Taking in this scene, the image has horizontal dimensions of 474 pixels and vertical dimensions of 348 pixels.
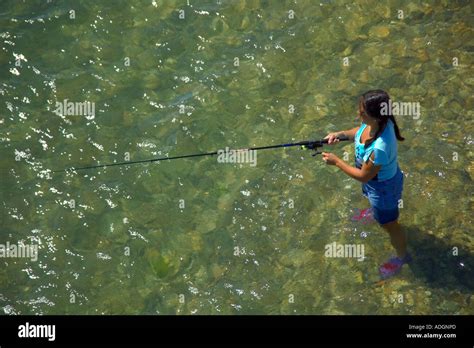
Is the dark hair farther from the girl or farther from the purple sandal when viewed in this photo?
the purple sandal

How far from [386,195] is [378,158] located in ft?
2.13

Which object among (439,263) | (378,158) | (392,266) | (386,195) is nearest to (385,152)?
(378,158)

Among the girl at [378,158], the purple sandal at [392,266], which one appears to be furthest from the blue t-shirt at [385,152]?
the purple sandal at [392,266]

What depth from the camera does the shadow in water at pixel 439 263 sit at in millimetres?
7531

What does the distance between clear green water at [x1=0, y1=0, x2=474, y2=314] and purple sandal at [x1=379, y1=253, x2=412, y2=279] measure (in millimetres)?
108

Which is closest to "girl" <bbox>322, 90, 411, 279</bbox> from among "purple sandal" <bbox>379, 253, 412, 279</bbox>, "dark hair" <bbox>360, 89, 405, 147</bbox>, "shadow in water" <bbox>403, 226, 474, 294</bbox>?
"dark hair" <bbox>360, 89, 405, 147</bbox>

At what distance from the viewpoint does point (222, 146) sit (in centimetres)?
923

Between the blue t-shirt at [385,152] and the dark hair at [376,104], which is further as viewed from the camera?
the blue t-shirt at [385,152]

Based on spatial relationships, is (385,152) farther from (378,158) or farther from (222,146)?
(222,146)

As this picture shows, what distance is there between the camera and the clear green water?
25.6 ft

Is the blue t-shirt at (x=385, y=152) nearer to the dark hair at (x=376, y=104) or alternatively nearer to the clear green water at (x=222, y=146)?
the dark hair at (x=376, y=104)
